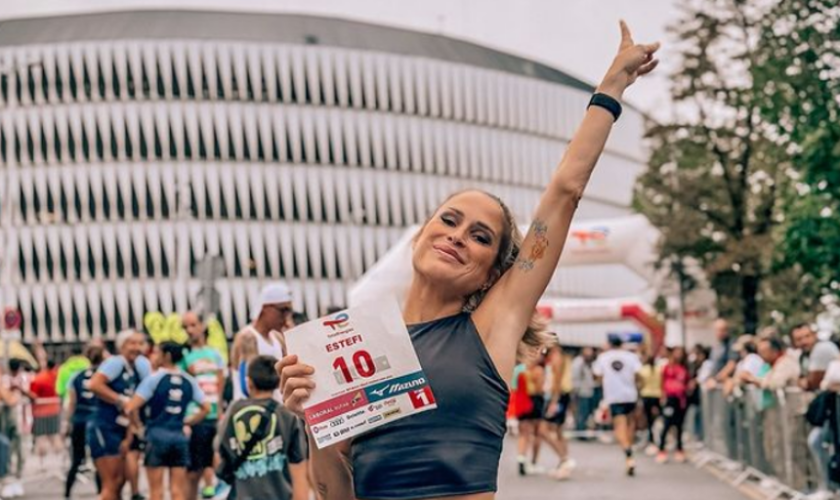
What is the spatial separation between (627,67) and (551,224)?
472 millimetres

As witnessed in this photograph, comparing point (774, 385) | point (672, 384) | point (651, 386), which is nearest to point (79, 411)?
point (774, 385)

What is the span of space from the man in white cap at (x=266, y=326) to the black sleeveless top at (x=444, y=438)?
6053 millimetres

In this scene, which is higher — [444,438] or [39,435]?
[444,438]

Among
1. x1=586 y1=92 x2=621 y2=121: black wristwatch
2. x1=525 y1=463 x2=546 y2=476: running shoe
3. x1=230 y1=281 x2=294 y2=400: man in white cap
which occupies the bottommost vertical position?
x1=525 y1=463 x2=546 y2=476: running shoe

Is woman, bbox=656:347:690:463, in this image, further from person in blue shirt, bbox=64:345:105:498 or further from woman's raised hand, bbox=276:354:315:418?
woman's raised hand, bbox=276:354:315:418

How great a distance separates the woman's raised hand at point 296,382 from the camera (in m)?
3.41

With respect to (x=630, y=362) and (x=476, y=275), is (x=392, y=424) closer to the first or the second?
(x=476, y=275)

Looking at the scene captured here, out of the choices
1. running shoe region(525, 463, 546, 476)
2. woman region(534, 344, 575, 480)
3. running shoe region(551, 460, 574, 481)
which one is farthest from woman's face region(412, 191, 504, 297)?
running shoe region(525, 463, 546, 476)

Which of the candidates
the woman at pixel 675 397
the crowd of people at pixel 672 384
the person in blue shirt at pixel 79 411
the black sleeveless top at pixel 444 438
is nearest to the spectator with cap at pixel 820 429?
the crowd of people at pixel 672 384

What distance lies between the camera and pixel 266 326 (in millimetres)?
9820

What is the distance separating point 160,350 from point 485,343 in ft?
27.3

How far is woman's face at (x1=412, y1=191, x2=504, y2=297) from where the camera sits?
11.8 feet

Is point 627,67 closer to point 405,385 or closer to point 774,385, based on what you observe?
point 405,385

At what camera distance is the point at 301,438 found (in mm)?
8562
